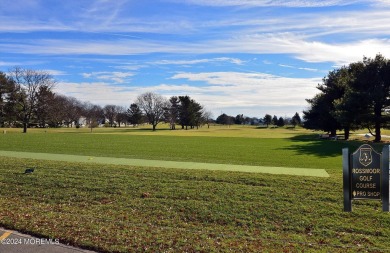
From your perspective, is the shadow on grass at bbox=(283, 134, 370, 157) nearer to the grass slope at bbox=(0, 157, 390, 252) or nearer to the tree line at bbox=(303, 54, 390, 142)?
the tree line at bbox=(303, 54, 390, 142)

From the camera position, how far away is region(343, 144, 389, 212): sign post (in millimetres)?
5891

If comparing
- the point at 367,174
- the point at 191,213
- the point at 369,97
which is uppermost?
the point at 369,97

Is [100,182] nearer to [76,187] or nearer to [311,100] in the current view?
[76,187]

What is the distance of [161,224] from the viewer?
24.7ft

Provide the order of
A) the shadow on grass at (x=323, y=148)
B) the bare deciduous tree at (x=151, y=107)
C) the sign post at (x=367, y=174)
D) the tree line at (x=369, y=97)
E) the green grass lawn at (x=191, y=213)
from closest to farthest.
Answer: the sign post at (x=367, y=174)
the green grass lawn at (x=191, y=213)
the shadow on grass at (x=323, y=148)
the tree line at (x=369, y=97)
the bare deciduous tree at (x=151, y=107)

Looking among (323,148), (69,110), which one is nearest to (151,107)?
(69,110)

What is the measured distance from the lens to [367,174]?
19.8 ft

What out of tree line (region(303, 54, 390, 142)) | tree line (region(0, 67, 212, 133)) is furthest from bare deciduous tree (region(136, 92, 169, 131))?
tree line (region(303, 54, 390, 142))

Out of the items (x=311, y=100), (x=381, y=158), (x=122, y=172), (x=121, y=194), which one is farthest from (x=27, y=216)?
(x=311, y=100)

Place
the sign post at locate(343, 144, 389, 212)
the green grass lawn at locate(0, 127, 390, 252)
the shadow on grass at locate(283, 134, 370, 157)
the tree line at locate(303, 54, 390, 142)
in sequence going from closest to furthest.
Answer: the sign post at locate(343, 144, 389, 212)
the green grass lawn at locate(0, 127, 390, 252)
the shadow on grass at locate(283, 134, 370, 157)
the tree line at locate(303, 54, 390, 142)

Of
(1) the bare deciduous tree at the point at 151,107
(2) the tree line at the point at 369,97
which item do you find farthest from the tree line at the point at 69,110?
(2) the tree line at the point at 369,97

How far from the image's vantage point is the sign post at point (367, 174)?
5891mm

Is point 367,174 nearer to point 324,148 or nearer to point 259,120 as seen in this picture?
point 324,148

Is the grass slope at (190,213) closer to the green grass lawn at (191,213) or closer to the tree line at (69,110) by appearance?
the green grass lawn at (191,213)
